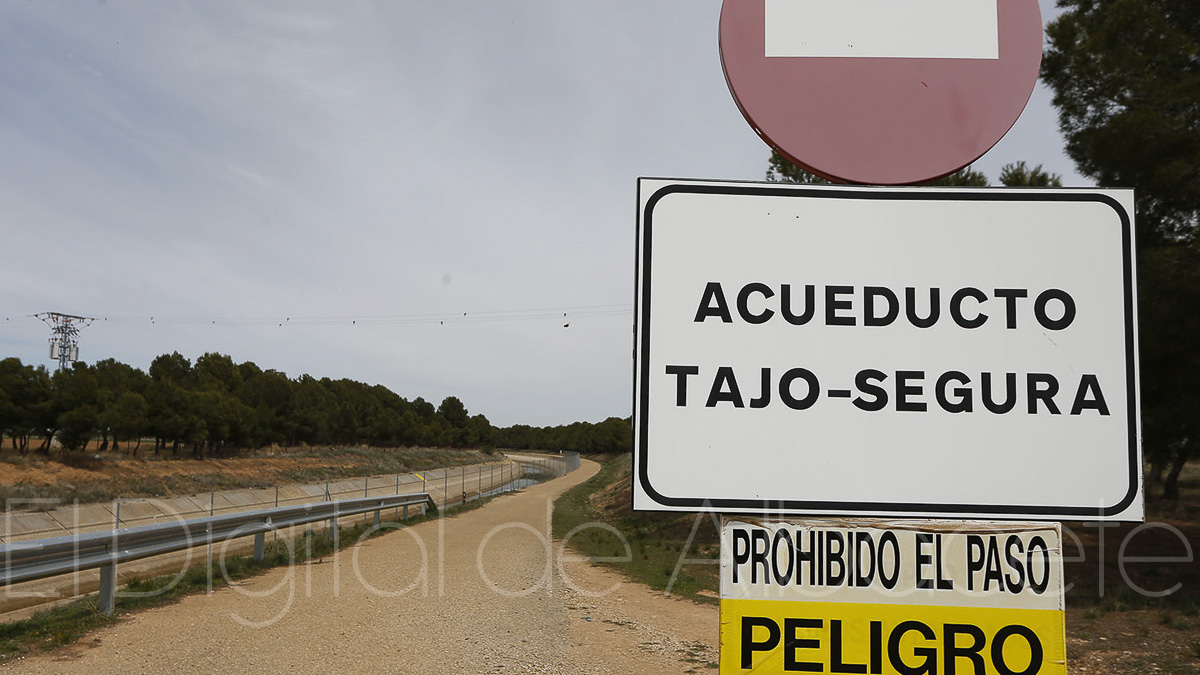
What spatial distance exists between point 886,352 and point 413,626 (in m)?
7.35

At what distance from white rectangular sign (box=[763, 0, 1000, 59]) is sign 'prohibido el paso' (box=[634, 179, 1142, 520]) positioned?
1.04ft

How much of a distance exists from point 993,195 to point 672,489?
0.95m

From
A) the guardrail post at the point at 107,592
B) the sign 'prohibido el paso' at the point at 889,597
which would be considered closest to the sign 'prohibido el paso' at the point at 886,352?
the sign 'prohibido el paso' at the point at 889,597

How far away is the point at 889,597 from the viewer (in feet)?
5.30

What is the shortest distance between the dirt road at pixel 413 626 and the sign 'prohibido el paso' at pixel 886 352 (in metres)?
5.64

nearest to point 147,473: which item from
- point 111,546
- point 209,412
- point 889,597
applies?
point 209,412

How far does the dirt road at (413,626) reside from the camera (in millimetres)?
6492

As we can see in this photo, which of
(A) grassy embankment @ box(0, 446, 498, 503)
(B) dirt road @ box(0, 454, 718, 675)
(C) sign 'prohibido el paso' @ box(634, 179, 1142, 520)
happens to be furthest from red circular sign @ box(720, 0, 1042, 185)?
(A) grassy embankment @ box(0, 446, 498, 503)

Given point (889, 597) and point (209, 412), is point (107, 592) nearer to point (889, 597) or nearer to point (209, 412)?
point (889, 597)

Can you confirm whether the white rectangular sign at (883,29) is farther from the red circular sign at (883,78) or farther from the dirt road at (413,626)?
the dirt road at (413,626)

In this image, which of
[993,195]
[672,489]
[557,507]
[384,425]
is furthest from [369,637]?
[384,425]

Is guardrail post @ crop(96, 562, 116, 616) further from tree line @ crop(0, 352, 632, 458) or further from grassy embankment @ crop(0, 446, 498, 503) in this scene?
grassy embankment @ crop(0, 446, 498, 503)

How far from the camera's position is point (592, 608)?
9211 mm

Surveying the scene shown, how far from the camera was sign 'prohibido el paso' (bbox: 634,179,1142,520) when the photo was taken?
62.4 inches
